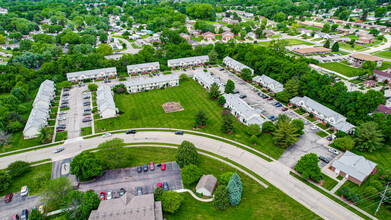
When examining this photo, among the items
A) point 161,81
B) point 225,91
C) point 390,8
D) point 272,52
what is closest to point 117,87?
point 161,81

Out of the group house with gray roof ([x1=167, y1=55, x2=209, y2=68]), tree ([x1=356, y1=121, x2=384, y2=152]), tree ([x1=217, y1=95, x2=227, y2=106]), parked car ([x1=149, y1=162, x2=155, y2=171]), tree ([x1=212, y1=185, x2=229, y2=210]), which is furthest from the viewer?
house with gray roof ([x1=167, y1=55, x2=209, y2=68])

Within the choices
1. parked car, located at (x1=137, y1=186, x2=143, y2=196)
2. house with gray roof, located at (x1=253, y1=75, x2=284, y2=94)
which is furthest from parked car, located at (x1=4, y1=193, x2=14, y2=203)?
house with gray roof, located at (x1=253, y1=75, x2=284, y2=94)

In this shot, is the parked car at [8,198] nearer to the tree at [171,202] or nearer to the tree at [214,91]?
the tree at [171,202]

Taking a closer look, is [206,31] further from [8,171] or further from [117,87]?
[8,171]

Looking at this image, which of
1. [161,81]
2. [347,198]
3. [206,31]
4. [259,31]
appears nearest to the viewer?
[347,198]

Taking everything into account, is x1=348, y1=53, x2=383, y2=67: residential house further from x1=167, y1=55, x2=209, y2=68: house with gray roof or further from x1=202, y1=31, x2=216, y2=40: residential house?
x1=202, y1=31, x2=216, y2=40: residential house

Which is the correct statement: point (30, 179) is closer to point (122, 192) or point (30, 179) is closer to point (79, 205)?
point (79, 205)

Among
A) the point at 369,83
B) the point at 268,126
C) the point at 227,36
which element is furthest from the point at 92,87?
the point at 369,83

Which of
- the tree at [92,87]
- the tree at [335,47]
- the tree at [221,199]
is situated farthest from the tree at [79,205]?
the tree at [335,47]
